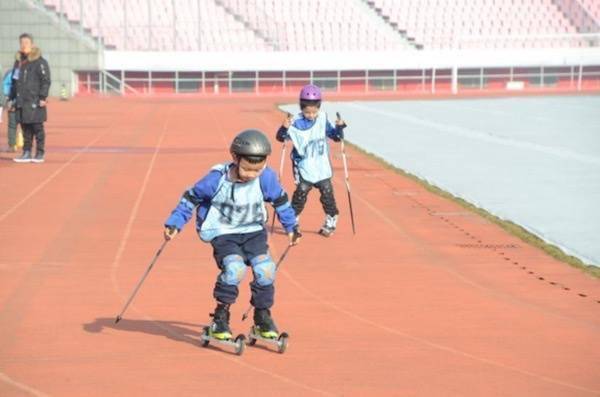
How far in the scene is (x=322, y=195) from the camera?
687 inches

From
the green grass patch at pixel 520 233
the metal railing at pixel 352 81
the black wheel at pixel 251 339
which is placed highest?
the black wheel at pixel 251 339

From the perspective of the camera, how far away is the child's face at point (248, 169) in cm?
983

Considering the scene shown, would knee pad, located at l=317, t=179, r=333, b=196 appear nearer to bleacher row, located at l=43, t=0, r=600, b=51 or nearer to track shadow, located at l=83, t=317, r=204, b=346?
track shadow, located at l=83, t=317, r=204, b=346

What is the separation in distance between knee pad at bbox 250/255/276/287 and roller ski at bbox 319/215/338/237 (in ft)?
23.6

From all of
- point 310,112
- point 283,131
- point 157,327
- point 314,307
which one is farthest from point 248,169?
point 310,112

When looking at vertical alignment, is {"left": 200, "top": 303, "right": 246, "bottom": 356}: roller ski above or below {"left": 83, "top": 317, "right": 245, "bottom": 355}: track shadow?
above

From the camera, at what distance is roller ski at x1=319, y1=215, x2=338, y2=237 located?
17297 mm

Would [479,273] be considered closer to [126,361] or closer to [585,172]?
[126,361]

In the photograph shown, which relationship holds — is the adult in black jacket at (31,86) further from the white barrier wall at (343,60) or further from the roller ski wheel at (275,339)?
the white barrier wall at (343,60)

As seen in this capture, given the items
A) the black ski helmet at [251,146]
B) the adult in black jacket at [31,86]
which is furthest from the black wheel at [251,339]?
the adult in black jacket at [31,86]

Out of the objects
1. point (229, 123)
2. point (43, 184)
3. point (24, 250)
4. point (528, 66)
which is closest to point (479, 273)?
point (24, 250)

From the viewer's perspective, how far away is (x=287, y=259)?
598 inches

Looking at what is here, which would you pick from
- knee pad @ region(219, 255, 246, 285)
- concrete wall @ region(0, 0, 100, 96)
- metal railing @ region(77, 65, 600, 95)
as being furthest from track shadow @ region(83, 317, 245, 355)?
metal railing @ region(77, 65, 600, 95)

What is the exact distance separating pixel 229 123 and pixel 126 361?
34632 mm
